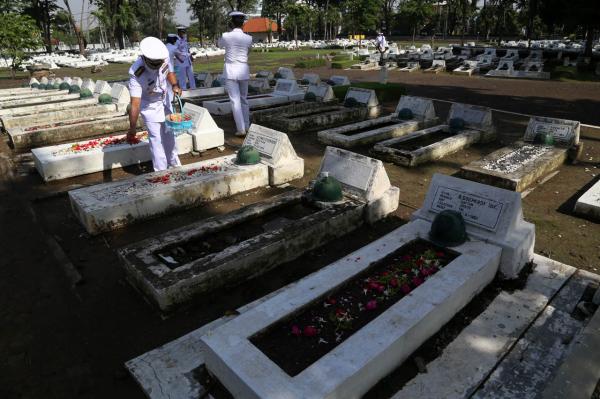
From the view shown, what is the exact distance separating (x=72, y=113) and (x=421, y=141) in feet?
27.0

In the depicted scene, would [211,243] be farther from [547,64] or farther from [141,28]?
[141,28]

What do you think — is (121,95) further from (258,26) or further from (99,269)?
(258,26)

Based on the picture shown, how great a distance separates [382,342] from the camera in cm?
→ 264

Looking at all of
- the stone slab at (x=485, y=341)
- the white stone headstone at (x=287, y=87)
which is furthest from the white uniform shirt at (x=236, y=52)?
the stone slab at (x=485, y=341)

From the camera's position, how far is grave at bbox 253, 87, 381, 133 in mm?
9250

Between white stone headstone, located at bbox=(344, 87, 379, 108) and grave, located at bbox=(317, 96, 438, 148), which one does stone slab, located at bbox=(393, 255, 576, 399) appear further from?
white stone headstone, located at bbox=(344, 87, 379, 108)

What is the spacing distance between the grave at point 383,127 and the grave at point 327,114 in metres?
0.83

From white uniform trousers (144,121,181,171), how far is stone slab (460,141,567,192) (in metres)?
4.40

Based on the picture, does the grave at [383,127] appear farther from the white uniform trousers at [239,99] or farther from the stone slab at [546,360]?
the stone slab at [546,360]

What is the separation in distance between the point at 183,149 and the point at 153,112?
6.59ft

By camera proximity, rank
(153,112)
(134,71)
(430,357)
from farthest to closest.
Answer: (153,112) → (134,71) → (430,357)

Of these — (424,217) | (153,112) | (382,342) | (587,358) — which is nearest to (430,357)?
(382,342)

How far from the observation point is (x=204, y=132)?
7.72 metres

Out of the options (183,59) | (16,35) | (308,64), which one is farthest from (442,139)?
(16,35)
